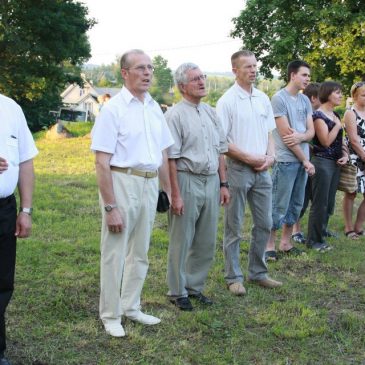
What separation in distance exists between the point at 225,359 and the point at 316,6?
24.1 m

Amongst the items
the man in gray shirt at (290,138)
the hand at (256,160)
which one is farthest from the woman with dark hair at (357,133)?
the hand at (256,160)

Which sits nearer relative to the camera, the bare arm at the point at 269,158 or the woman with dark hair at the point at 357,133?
the bare arm at the point at 269,158

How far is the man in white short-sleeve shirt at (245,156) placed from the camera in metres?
4.91

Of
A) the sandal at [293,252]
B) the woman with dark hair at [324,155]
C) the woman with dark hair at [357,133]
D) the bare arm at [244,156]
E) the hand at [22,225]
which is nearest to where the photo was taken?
the hand at [22,225]

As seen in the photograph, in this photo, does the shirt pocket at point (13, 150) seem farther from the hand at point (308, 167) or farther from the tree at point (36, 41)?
the tree at point (36, 41)

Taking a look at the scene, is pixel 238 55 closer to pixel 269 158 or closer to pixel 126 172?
pixel 269 158

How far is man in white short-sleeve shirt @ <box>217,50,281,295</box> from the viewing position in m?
4.91

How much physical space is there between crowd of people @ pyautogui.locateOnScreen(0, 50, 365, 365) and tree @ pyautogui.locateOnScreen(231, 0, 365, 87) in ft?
58.4

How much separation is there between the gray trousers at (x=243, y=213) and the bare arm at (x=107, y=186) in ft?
4.93

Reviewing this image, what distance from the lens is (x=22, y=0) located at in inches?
1088

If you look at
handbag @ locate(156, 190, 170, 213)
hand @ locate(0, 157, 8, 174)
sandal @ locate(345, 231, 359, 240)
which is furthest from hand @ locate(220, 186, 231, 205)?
sandal @ locate(345, 231, 359, 240)

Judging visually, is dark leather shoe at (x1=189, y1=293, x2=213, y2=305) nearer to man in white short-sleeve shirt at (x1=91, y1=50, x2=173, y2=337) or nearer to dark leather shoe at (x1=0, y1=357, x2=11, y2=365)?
man in white short-sleeve shirt at (x1=91, y1=50, x2=173, y2=337)

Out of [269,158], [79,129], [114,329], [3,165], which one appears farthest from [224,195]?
[79,129]

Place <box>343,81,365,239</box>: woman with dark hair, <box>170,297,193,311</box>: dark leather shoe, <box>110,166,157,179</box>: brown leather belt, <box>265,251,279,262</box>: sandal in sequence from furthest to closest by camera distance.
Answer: <box>343,81,365,239</box>: woman with dark hair < <box>265,251,279,262</box>: sandal < <box>170,297,193,311</box>: dark leather shoe < <box>110,166,157,179</box>: brown leather belt
